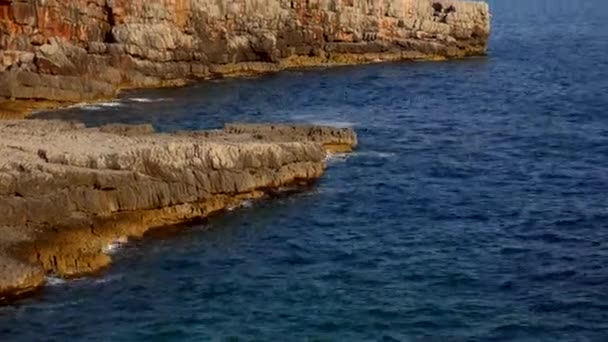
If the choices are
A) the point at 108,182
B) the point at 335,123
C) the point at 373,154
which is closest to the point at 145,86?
the point at 335,123

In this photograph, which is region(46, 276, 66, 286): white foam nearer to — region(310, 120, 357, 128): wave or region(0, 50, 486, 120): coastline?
region(0, 50, 486, 120): coastline

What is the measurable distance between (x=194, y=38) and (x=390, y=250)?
174 ft

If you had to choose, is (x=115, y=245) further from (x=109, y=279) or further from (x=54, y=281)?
(x=54, y=281)

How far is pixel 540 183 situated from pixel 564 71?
162 feet

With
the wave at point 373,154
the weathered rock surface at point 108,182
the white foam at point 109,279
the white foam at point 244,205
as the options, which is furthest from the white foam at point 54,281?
the wave at point 373,154

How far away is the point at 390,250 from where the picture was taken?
44.8 metres

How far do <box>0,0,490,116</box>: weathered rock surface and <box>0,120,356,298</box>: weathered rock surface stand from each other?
2221 centimetres

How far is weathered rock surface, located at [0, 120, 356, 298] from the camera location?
40.8 m

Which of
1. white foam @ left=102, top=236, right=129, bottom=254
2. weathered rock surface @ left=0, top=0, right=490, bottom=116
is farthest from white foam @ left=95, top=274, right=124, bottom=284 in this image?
weathered rock surface @ left=0, top=0, right=490, bottom=116

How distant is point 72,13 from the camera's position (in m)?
86.0

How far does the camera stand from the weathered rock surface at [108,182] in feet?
134

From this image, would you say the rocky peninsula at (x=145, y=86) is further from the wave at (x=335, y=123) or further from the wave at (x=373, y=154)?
the wave at (x=335, y=123)

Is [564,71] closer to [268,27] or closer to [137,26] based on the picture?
[268,27]

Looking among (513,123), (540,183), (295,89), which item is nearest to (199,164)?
(540,183)
